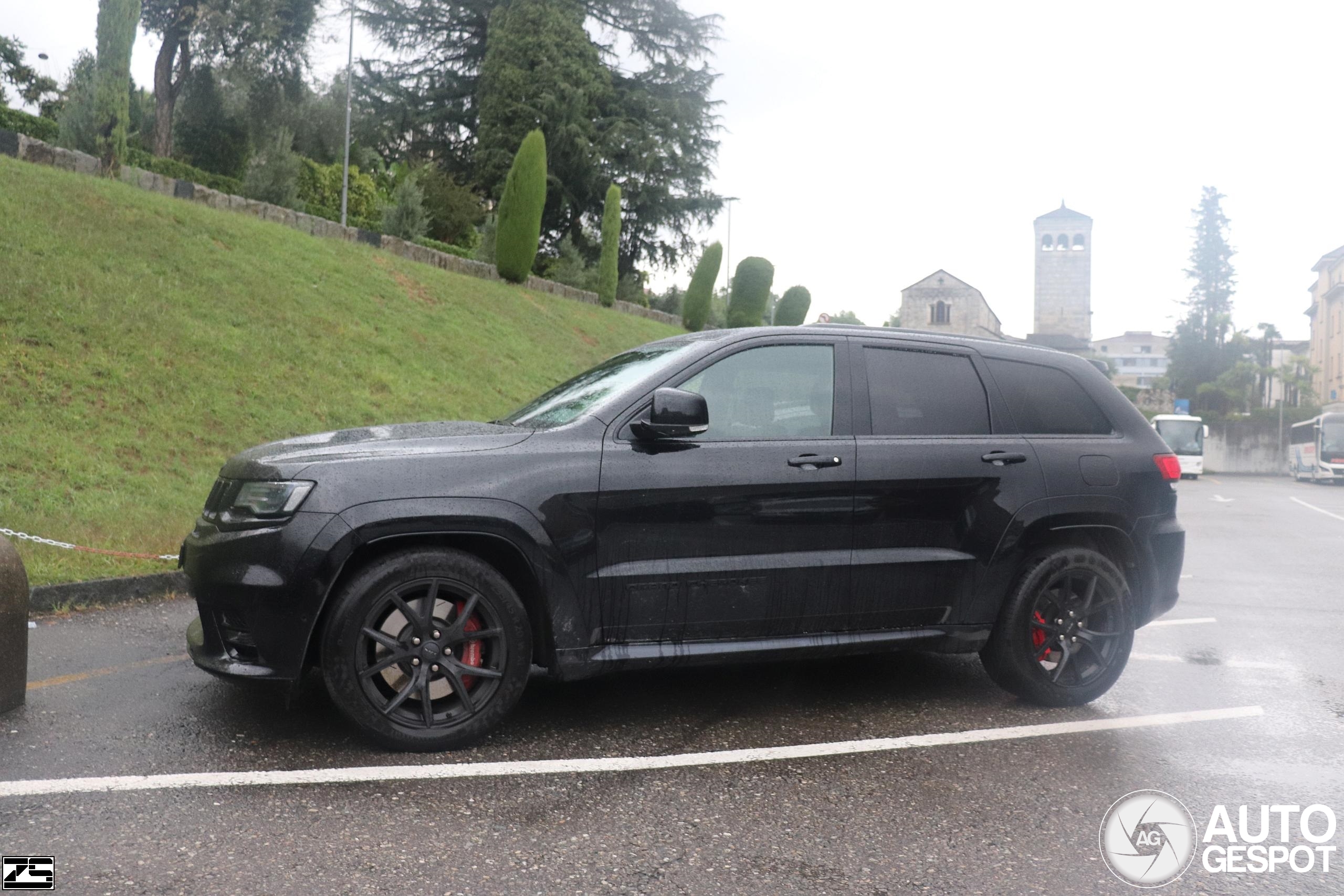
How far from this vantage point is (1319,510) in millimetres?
21156

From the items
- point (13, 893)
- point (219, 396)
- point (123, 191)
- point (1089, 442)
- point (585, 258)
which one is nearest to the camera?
point (13, 893)

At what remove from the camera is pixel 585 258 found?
126 feet

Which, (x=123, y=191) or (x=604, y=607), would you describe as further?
(x=123, y=191)

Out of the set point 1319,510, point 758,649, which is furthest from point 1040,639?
point 1319,510

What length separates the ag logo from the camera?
3152mm

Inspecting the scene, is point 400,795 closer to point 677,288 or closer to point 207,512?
point 207,512

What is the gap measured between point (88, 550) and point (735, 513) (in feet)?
16.0

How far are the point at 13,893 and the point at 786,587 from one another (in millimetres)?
2825

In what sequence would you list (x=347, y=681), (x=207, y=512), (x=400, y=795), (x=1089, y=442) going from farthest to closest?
1. (x=1089, y=442)
2. (x=207, y=512)
3. (x=347, y=681)
4. (x=400, y=795)

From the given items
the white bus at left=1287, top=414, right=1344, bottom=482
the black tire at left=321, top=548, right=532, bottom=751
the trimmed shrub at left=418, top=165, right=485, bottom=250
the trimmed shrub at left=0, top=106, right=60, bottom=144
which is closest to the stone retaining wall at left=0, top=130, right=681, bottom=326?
the trimmed shrub at left=0, top=106, right=60, bottom=144

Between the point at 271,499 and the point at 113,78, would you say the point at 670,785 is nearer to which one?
the point at 271,499

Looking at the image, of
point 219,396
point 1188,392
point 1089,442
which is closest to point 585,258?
point 219,396

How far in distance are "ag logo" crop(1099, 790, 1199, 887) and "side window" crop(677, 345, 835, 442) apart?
74.6 inches

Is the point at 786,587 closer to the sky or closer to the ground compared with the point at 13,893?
closer to the sky
